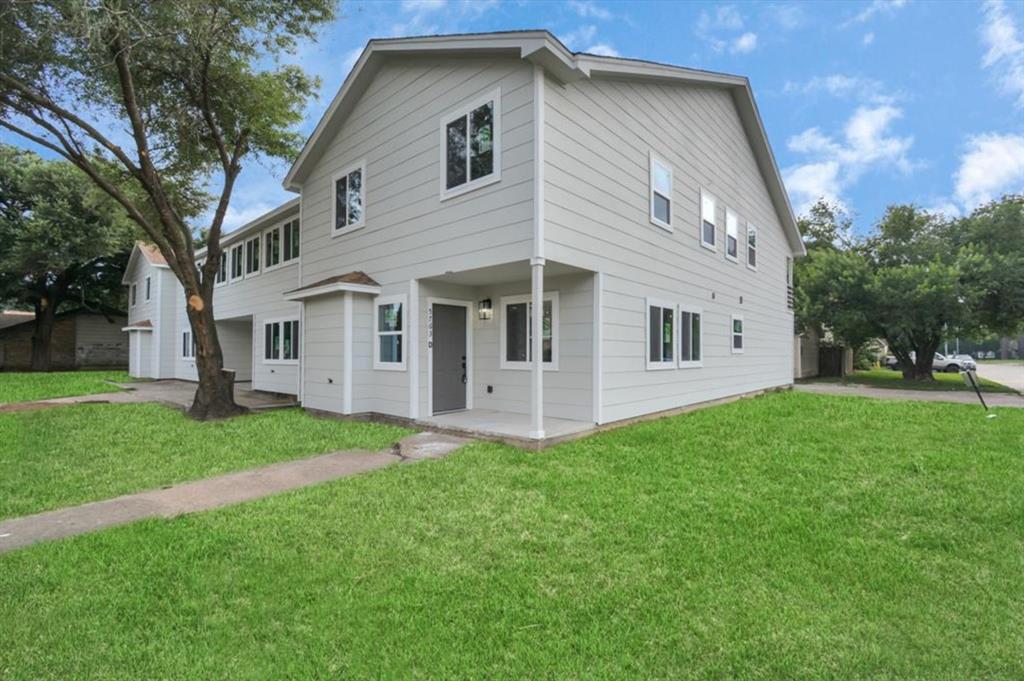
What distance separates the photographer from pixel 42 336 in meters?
24.5

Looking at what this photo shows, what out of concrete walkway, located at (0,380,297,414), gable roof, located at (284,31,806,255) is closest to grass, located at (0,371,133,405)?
concrete walkway, located at (0,380,297,414)

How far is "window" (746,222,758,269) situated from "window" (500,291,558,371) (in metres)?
7.85

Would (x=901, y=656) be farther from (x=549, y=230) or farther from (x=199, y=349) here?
(x=199, y=349)

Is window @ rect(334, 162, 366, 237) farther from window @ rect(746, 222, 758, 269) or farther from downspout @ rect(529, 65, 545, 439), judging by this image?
window @ rect(746, 222, 758, 269)

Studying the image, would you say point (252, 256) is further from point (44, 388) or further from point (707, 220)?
point (707, 220)

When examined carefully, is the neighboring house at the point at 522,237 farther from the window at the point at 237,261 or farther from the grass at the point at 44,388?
the grass at the point at 44,388

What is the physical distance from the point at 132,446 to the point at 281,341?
289 inches

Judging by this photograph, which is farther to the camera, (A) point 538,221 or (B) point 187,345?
(B) point 187,345

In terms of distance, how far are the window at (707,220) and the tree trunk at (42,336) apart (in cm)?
3037

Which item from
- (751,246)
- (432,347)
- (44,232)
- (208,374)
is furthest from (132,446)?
(44,232)

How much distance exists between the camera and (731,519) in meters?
4.36

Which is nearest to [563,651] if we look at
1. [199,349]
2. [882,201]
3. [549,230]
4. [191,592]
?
[191,592]

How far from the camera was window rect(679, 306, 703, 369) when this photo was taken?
10.4m

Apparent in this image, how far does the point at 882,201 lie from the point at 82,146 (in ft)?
97.0
